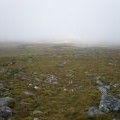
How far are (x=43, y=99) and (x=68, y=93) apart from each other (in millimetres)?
3296

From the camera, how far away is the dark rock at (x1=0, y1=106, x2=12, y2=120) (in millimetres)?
25487

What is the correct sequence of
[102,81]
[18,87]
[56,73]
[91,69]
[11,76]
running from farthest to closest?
[91,69] → [56,73] → [11,76] → [102,81] → [18,87]

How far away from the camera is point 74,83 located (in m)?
39.8

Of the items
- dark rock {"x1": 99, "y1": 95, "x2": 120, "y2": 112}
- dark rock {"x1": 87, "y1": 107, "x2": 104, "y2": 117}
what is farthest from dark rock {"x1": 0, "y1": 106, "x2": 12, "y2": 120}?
dark rock {"x1": 99, "y1": 95, "x2": 120, "y2": 112}

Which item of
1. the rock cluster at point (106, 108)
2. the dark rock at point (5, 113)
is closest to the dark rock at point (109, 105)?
the rock cluster at point (106, 108)

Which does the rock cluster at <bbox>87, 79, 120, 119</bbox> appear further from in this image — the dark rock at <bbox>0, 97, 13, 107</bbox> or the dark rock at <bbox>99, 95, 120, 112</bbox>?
the dark rock at <bbox>0, 97, 13, 107</bbox>

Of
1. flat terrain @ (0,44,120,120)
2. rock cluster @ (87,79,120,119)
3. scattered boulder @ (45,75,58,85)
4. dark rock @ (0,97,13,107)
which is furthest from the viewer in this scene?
scattered boulder @ (45,75,58,85)

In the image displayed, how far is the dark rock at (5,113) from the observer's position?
25487 mm

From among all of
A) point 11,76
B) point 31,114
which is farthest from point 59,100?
point 11,76

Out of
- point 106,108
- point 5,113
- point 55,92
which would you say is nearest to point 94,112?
point 106,108

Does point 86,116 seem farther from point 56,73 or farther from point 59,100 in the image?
point 56,73

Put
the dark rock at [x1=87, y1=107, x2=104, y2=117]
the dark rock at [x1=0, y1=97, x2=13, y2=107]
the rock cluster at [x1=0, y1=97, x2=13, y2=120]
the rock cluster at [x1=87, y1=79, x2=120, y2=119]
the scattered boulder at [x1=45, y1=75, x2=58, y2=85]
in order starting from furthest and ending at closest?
the scattered boulder at [x1=45, y1=75, x2=58, y2=85], the dark rock at [x1=0, y1=97, x2=13, y2=107], the rock cluster at [x1=87, y1=79, x2=120, y2=119], the rock cluster at [x1=0, y1=97, x2=13, y2=120], the dark rock at [x1=87, y1=107, x2=104, y2=117]

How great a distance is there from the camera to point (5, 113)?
26.0m

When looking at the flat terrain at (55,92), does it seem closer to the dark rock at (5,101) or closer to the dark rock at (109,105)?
the dark rock at (5,101)
